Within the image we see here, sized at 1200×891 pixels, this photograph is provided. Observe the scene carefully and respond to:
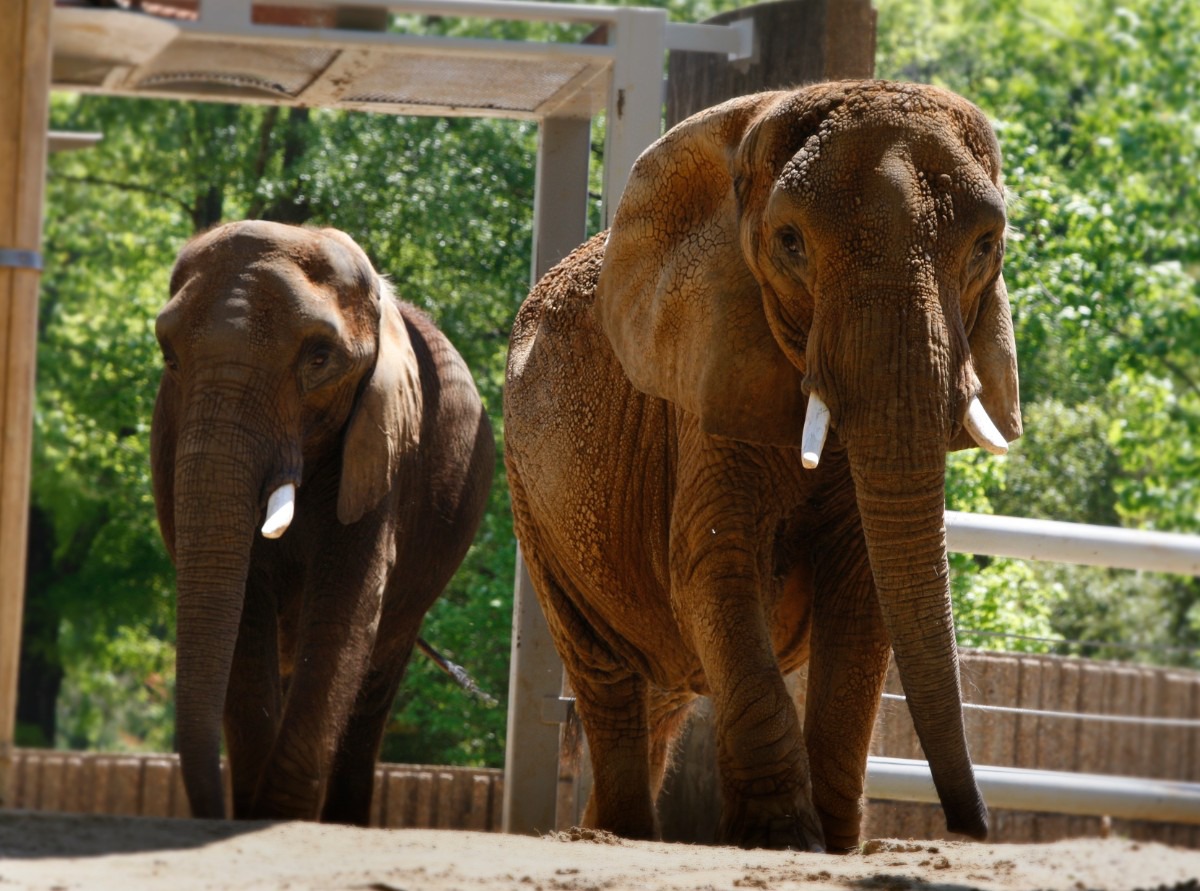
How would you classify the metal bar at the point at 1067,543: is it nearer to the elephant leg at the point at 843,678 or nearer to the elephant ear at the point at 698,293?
the elephant leg at the point at 843,678

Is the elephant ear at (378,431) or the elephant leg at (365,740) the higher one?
the elephant ear at (378,431)

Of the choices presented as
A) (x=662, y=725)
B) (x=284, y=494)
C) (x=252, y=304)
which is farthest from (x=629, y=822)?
(x=252, y=304)

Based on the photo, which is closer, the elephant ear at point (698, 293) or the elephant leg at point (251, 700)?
the elephant ear at point (698, 293)

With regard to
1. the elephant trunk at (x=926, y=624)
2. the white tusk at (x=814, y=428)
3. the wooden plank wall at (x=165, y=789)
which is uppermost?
the white tusk at (x=814, y=428)

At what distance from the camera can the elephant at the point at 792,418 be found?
194 inches

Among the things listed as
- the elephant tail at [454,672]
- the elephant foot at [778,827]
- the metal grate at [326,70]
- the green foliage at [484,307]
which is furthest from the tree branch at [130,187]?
the elephant foot at [778,827]

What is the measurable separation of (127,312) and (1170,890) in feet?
55.9

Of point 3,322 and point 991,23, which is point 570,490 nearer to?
point 3,322

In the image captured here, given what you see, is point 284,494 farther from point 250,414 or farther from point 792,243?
point 792,243

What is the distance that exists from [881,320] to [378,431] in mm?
2896

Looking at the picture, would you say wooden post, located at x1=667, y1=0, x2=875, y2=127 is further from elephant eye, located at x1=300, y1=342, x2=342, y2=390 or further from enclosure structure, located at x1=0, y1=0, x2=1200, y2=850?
elephant eye, located at x1=300, y1=342, x2=342, y2=390

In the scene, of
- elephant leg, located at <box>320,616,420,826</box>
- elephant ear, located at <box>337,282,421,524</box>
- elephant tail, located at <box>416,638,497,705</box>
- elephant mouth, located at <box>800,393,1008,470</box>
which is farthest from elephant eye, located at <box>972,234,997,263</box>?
elephant tail, located at <box>416,638,497,705</box>

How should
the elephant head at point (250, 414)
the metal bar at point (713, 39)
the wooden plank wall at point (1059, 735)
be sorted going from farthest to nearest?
the wooden plank wall at point (1059, 735), the metal bar at point (713, 39), the elephant head at point (250, 414)

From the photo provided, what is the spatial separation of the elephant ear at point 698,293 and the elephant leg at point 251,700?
1.90m
